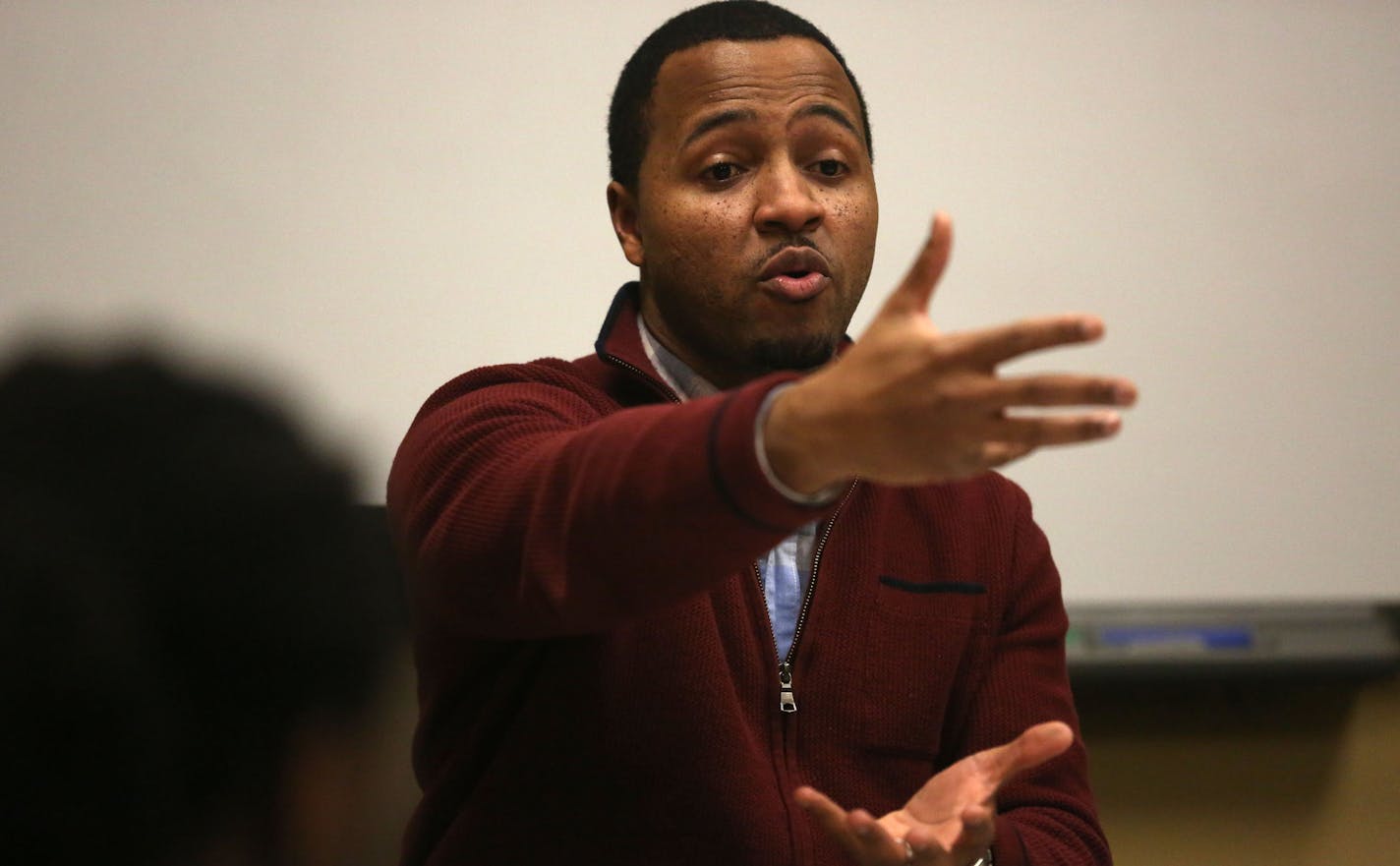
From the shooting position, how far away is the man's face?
1.21 meters

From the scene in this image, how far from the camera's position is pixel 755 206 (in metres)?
1.22

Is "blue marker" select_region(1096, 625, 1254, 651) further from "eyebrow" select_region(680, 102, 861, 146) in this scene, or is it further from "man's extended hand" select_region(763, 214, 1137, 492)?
"man's extended hand" select_region(763, 214, 1137, 492)

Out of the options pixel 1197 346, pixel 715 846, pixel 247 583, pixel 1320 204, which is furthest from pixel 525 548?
pixel 1320 204

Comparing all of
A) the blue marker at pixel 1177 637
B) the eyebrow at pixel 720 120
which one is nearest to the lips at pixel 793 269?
the eyebrow at pixel 720 120

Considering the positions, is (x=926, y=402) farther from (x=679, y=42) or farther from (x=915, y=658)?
(x=679, y=42)

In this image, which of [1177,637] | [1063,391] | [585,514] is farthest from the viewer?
[1177,637]

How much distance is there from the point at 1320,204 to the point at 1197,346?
0.28m

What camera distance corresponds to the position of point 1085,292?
1926mm

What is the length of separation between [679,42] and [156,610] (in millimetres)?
741

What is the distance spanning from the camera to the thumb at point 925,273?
2.57ft

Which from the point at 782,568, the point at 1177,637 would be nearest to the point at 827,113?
the point at 782,568

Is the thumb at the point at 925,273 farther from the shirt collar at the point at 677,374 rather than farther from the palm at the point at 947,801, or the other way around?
the shirt collar at the point at 677,374

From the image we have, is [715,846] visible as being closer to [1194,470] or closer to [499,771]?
[499,771]

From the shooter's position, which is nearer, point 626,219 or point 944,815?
point 944,815
